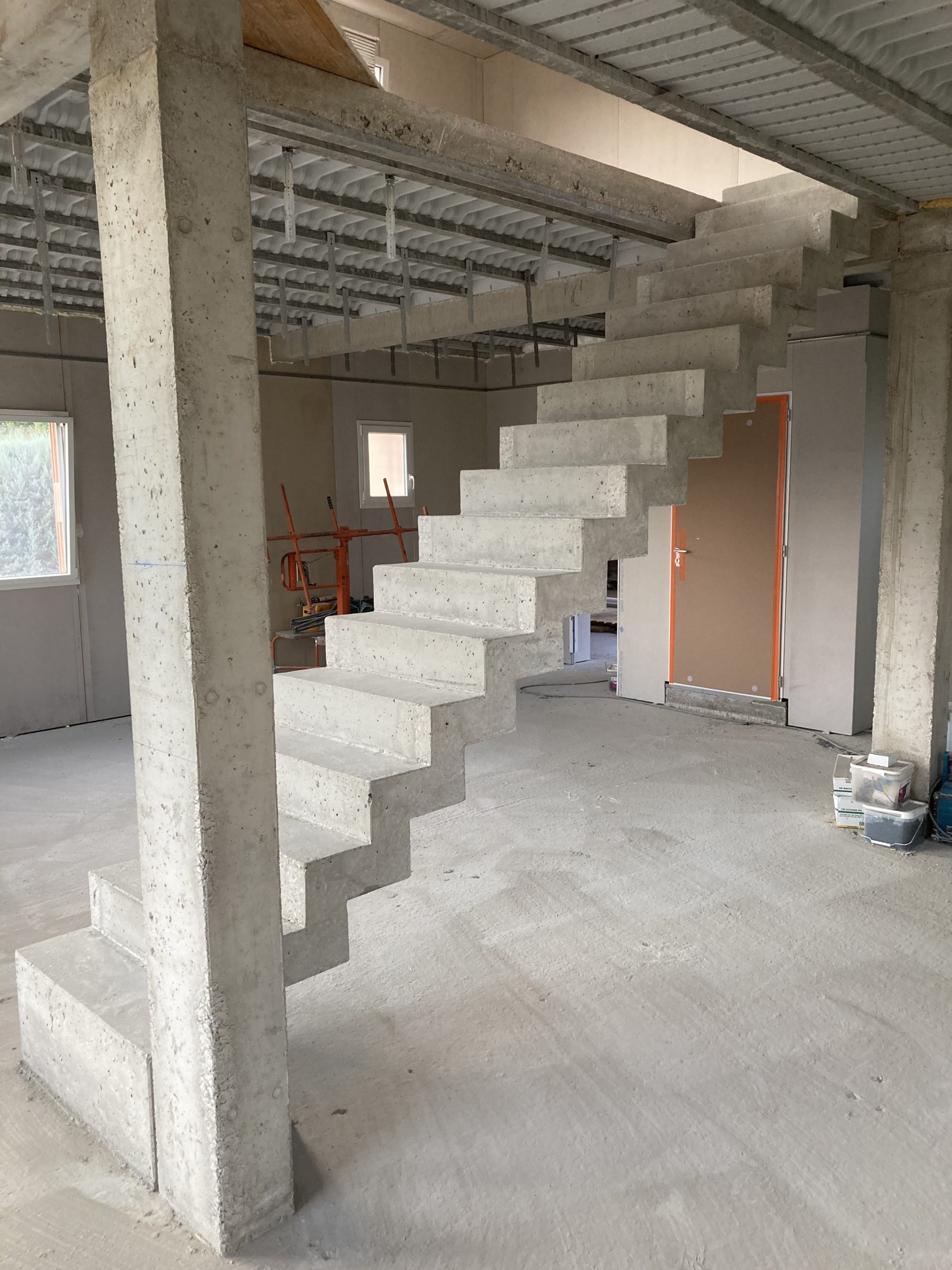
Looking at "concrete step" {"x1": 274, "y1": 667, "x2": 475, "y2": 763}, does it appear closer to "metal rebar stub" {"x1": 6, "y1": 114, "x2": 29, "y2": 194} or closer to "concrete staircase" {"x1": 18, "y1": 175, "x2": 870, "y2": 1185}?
"concrete staircase" {"x1": 18, "y1": 175, "x2": 870, "y2": 1185}

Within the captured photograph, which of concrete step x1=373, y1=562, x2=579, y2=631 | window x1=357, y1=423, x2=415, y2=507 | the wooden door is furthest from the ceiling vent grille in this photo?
concrete step x1=373, y1=562, x2=579, y2=631

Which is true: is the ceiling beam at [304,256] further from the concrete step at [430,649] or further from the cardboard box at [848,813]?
the cardboard box at [848,813]

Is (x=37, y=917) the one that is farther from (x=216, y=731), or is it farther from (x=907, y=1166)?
(x=907, y=1166)

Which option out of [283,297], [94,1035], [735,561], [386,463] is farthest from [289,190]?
[386,463]

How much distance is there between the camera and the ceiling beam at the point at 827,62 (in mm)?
2832

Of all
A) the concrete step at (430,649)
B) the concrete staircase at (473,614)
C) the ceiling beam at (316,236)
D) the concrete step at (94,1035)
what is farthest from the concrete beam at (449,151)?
the concrete step at (94,1035)

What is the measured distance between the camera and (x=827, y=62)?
315 centimetres

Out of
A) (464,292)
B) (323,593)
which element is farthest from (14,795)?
(464,292)

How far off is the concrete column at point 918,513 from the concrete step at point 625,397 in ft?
5.20

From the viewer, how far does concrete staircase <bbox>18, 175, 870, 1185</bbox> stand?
295 cm

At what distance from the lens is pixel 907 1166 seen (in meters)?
2.75

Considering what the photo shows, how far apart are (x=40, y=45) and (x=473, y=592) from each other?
221 cm

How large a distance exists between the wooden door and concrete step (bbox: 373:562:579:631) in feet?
12.8

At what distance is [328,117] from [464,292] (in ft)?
10.7
